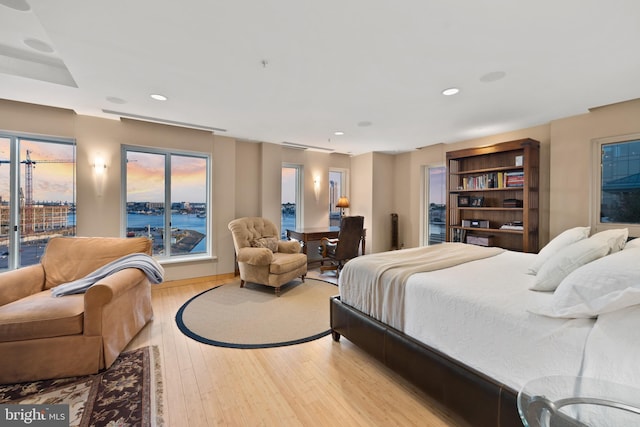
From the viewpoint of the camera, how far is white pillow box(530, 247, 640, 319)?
3.56 feet

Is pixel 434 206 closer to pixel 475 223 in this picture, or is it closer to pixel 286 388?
pixel 475 223

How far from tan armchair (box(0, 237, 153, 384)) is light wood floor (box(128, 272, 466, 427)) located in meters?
0.41

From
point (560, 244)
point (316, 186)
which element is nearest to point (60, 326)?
point (560, 244)

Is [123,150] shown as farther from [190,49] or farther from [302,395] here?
[302,395]

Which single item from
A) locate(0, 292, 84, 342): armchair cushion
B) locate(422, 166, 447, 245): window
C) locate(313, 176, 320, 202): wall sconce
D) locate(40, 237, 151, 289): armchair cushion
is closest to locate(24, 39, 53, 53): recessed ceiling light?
locate(40, 237, 151, 289): armchair cushion

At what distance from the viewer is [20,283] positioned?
2209 mm

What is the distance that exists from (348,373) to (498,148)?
3717 mm

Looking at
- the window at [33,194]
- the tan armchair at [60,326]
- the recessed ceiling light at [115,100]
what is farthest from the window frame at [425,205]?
the window at [33,194]

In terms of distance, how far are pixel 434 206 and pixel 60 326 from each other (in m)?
5.58

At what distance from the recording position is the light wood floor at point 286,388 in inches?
61.5

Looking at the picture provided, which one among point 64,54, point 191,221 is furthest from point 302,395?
point 191,221

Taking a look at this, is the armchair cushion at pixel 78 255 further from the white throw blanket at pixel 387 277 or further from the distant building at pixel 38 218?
the white throw blanket at pixel 387 277

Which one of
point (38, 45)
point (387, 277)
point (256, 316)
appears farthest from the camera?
point (256, 316)

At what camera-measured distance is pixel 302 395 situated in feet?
5.76
